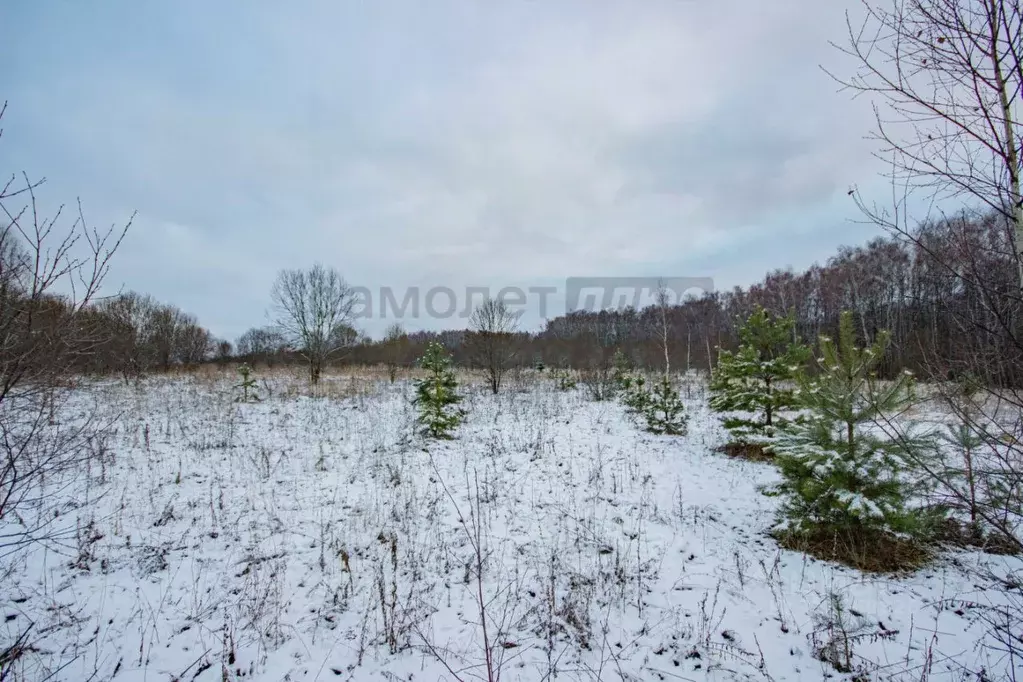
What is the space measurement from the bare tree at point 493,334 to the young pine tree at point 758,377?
9.64 meters

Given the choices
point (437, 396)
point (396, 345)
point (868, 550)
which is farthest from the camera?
point (396, 345)

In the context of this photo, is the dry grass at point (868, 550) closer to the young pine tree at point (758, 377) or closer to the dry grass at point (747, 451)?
the young pine tree at point (758, 377)

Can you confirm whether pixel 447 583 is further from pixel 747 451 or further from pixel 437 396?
pixel 747 451

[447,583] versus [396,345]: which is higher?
[396,345]

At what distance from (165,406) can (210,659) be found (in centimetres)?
1268

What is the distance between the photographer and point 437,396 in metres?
9.76

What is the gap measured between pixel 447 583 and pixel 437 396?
18.6 feet

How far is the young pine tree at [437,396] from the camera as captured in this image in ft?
32.1

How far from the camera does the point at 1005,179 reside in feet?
7.87

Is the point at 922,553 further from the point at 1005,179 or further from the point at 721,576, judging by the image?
the point at 1005,179

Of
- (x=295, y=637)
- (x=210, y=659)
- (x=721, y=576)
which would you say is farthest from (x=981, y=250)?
(x=210, y=659)

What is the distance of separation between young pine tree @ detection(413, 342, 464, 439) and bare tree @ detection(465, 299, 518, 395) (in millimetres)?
7447

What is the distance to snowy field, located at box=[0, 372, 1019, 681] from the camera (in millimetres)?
3273

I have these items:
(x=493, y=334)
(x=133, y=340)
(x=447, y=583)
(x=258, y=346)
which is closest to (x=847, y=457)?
(x=447, y=583)
